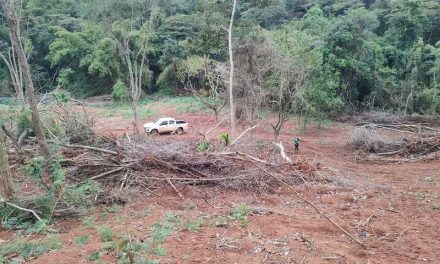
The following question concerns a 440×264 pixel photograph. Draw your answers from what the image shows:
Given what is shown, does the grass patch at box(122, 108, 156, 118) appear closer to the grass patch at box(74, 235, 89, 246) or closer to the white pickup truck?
the white pickup truck

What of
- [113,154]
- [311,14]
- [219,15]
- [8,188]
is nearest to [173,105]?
[219,15]

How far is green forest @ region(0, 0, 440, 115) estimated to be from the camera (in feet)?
66.0

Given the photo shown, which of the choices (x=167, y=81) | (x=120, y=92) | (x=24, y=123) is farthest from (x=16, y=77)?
(x=167, y=81)

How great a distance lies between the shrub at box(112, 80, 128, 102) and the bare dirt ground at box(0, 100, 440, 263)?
80.6ft

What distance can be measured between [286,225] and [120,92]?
27.2 meters

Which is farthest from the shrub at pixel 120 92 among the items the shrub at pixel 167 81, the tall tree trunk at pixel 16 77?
the tall tree trunk at pixel 16 77

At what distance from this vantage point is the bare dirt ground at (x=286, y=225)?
17.9 feet

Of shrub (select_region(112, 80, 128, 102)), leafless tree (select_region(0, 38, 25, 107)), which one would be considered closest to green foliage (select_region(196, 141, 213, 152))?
leafless tree (select_region(0, 38, 25, 107))

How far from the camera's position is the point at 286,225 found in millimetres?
6715

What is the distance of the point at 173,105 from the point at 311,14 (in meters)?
13.8

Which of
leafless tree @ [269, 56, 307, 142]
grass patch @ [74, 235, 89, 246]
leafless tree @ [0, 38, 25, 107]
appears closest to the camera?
grass patch @ [74, 235, 89, 246]

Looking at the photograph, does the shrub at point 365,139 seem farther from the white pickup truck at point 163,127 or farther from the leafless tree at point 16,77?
the leafless tree at point 16,77

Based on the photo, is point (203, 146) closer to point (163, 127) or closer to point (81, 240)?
point (81, 240)

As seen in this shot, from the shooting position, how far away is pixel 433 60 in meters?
27.0
